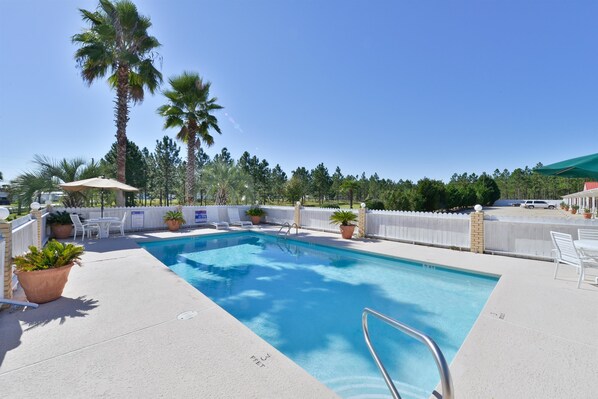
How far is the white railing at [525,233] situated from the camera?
6938mm

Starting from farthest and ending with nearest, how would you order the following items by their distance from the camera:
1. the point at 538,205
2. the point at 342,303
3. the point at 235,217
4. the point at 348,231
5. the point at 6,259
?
the point at 538,205 → the point at 235,217 → the point at 348,231 → the point at 342,303 → the point at 6,259

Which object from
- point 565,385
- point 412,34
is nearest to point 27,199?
point 565,385

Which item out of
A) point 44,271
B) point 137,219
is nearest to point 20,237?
point 44,271

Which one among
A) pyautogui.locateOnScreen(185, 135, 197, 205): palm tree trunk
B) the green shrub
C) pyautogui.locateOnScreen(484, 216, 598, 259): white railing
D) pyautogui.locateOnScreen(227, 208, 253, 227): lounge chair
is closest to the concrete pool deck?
the green shrub

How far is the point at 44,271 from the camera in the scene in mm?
3973

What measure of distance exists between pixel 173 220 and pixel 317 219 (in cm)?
721

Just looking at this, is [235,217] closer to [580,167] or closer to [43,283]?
[43,283]

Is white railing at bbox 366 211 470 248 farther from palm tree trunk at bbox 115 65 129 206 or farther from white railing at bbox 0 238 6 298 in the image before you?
palm tree trunk at bbox 115 65 129 206

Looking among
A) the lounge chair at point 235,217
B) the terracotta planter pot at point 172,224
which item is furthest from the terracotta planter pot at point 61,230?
the lounge chair at point 235,217

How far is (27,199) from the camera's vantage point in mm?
10664

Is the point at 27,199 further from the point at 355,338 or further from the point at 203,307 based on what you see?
the point at 355,338

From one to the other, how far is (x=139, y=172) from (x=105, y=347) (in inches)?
1209

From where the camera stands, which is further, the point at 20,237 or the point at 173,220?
the point at 173,220

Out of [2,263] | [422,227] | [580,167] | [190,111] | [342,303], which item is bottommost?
[342,303]
